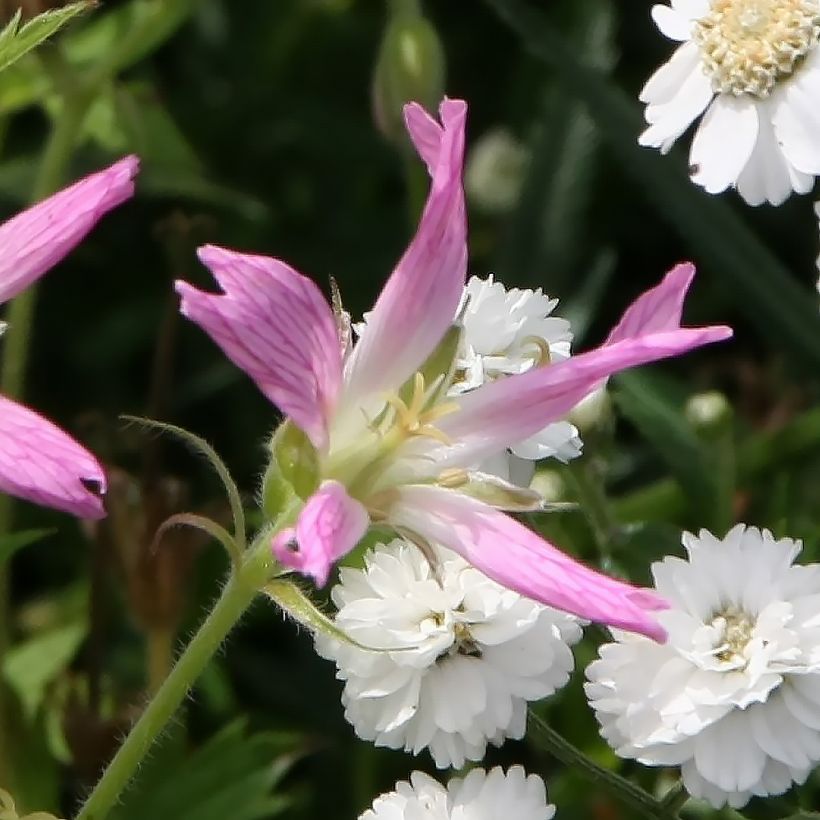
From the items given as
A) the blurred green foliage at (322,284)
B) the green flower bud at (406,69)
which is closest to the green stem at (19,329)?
the blurred green foliage at (322,284)

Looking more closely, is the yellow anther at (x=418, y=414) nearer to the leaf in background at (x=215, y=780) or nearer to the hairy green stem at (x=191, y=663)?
the hairy green stem at (x=191, y=663)

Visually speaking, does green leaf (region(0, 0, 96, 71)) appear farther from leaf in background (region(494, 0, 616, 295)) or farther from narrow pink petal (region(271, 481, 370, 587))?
leaf in background (region(494, 0, 616, 295))

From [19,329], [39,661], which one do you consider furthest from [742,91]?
[39,661]

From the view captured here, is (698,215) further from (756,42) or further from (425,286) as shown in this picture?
(425,286)

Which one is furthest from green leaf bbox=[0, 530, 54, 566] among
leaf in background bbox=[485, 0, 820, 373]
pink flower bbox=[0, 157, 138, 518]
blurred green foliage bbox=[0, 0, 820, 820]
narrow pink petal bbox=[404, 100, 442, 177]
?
leaf in background bbox=[485, 0, 820, 373]

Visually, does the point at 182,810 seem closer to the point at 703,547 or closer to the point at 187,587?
the point at 187,587
